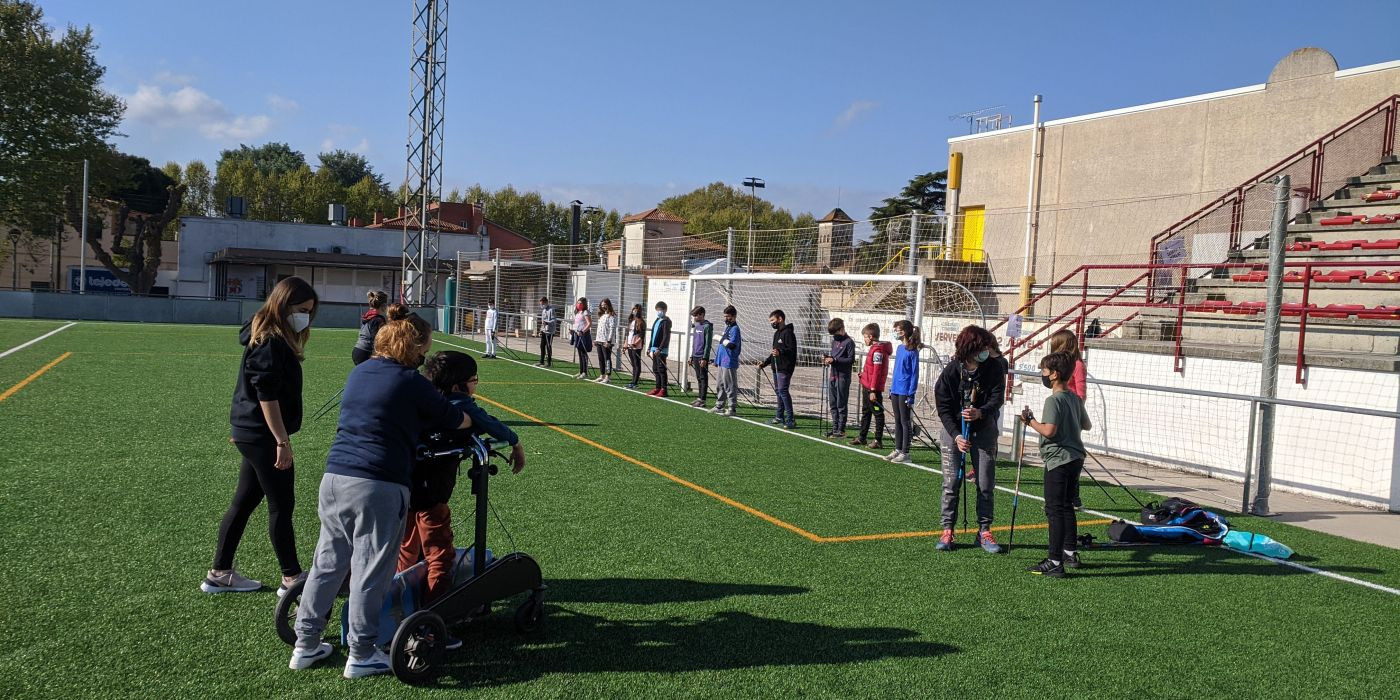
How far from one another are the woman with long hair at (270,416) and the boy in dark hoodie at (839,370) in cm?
831

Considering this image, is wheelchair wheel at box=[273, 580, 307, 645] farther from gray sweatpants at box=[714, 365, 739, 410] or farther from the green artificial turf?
gray sweatpants at box=[714, 365, 739, 410]

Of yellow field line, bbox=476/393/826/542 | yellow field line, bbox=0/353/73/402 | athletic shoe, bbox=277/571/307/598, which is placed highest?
athletic shoe, bbox=277/571/307/598

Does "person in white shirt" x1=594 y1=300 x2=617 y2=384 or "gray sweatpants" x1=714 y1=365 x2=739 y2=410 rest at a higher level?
"person in white shirt" x1=594 y1=300 x2=617 y2=384

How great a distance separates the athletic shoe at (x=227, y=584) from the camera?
4922 mm

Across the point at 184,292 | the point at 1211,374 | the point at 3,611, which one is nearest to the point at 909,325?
the point at 1211,374

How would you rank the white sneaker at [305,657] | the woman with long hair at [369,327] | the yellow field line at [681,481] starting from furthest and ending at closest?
the woman with long hair at [369,327] → the yellow field line at [681,481] → the white sneaker at [305,657]

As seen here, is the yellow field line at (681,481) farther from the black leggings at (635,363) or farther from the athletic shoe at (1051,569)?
the black leggings at (635,363)

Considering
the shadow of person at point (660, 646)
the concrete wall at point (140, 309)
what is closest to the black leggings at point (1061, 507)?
the shadow of person at point (660, 646)

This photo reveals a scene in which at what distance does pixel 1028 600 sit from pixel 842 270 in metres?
13.2

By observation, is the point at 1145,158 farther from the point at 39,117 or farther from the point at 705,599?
the point at 39,117

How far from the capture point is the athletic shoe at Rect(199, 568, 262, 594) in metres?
4.92

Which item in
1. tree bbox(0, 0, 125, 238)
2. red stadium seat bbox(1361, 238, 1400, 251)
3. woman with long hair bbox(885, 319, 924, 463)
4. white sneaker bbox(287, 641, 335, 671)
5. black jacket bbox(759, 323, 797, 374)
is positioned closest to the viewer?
white sneaker bbox(287, 641, 335, 671)

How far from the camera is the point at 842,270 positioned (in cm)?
1833

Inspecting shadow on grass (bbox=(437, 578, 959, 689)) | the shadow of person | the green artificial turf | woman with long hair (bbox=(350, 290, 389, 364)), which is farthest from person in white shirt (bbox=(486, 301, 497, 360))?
the shadow of person
